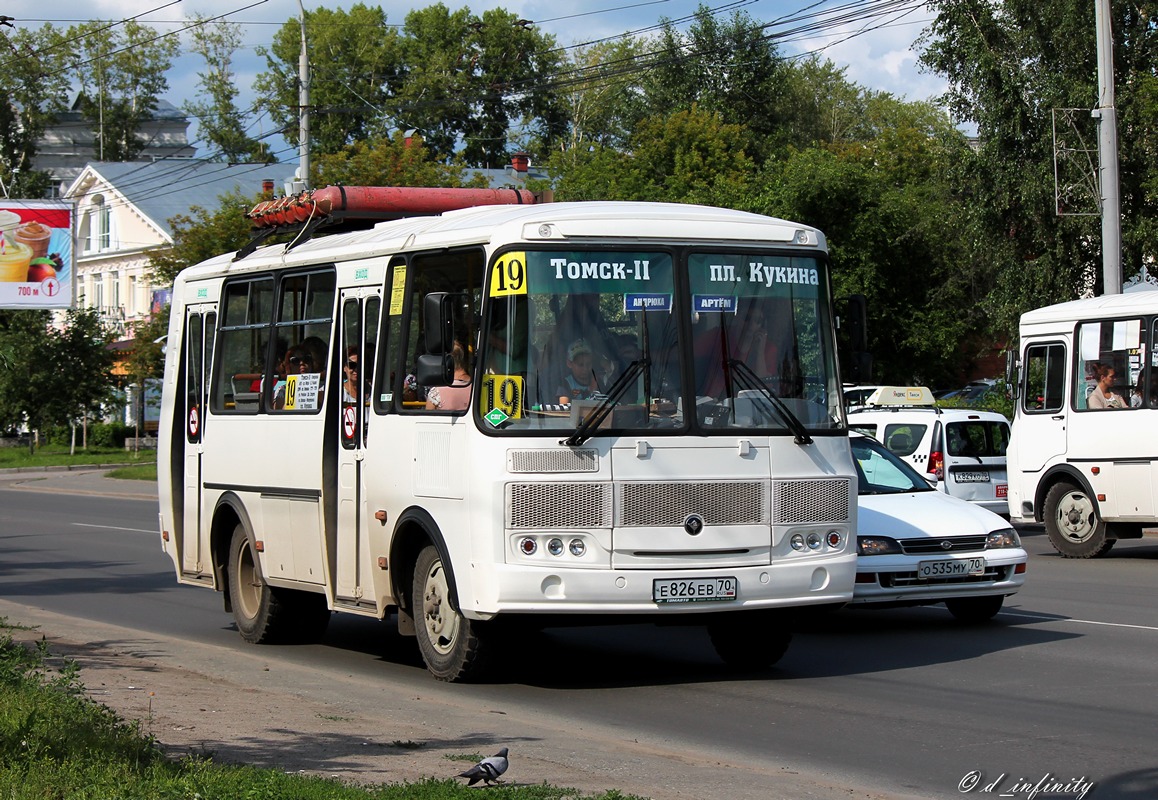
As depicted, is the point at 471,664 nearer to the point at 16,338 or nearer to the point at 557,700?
the point at 557,700

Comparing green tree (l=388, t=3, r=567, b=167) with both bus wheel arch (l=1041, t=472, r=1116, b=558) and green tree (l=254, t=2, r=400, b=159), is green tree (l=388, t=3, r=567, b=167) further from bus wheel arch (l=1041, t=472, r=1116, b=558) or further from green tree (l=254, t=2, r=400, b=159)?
bus wheel arch (l=1041, t=472, r=1116, b=558)

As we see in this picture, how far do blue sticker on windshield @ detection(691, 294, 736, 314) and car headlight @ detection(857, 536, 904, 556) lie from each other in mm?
3078

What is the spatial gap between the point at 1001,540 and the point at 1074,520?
8.10 m

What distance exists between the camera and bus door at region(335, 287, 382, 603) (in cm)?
1130

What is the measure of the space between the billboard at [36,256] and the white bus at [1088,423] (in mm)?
32264

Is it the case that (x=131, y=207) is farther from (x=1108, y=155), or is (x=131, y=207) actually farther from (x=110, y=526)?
(x=1108, y=155)

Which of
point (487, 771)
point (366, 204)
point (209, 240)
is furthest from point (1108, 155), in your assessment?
point (209, 240)

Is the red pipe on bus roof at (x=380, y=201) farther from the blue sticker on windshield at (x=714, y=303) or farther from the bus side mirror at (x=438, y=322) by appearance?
the blue sticker on windshield at (x=714, y=303)

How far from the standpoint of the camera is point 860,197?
4269 centimetres

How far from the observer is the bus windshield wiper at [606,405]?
9.72m

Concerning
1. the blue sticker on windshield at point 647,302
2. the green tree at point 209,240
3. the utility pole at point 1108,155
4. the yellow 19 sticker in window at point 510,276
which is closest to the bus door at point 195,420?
the yellow 19 sticker in window at point 510,276

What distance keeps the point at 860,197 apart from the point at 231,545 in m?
31.6

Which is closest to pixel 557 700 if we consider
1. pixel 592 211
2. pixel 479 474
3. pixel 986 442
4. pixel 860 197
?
pixel 479 474

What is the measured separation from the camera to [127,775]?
6523 millimetres
